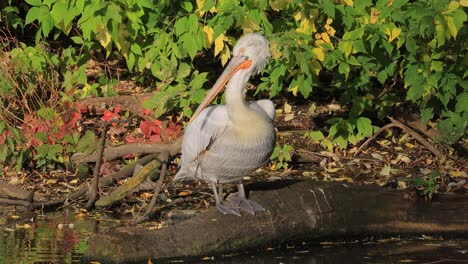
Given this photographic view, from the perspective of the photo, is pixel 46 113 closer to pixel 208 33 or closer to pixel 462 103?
pixel 208 33

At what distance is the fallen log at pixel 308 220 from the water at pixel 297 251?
87 mm

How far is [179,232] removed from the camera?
6.67 m

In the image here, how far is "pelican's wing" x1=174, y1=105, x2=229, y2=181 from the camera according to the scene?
7.14 metres

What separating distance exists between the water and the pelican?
1.21ft

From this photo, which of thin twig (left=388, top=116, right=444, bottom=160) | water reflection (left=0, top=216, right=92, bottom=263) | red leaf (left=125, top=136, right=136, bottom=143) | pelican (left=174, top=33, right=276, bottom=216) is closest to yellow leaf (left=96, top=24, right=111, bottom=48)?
red leaf (left=125, top=136, right=136, bottom=143)

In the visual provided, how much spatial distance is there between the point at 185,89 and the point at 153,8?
0.79 m

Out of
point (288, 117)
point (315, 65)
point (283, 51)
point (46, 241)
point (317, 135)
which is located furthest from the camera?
point (288, 117)

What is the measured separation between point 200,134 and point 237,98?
15.7 inches

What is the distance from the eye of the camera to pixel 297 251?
7215mm

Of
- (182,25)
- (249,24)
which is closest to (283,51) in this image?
(249,24)

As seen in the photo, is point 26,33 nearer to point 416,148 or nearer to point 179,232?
point 416,148

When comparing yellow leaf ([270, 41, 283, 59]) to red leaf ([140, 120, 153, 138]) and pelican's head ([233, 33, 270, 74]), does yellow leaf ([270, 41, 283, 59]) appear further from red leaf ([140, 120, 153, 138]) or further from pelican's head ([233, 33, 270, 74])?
red leaf ([140, 120, 153, 138])

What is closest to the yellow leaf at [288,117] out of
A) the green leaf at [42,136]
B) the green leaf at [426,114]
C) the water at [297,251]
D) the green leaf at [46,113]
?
the green leaf at [426,114]

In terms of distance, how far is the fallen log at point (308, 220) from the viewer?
6684 mm
